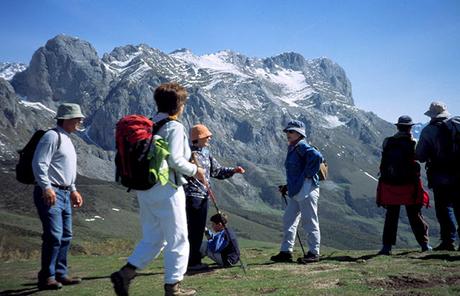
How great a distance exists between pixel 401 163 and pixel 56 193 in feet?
30.3

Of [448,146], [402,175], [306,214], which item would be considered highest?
[448,146]

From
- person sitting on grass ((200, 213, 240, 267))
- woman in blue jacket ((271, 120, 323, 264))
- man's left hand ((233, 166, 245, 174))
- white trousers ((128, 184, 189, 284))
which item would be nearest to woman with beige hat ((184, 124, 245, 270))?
man's left hand ((233, 166, 245, 174))

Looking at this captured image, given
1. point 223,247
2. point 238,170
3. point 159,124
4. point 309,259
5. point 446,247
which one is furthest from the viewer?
point 446,247

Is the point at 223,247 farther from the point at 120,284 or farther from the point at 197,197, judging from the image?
the point at 120,284

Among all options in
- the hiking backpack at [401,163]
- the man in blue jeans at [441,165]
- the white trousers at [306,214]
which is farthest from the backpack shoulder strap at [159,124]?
the hiking backpack at [401,163]

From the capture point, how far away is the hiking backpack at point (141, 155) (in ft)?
24.1

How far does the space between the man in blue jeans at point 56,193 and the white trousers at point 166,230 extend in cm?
257

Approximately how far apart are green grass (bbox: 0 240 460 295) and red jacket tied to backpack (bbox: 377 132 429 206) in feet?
5.20

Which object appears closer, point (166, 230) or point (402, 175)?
point (166, 230)

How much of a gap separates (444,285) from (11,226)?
168611 mm

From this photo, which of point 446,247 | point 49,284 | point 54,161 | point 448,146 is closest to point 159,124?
point 54,161

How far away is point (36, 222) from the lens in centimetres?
17675

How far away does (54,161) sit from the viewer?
378 inches

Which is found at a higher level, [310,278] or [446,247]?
[446,247]
